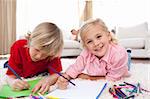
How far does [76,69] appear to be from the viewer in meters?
1.33

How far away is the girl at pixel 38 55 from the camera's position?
3.35 feet

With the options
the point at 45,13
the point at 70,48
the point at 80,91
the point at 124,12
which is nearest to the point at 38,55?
the point at 80,91

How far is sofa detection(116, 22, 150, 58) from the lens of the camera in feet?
11.6

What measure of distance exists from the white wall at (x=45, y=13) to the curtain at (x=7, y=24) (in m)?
0.10

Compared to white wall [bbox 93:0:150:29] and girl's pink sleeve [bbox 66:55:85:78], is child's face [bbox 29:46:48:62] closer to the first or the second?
girl's pink sleeve [bbox 66:55:85:78]

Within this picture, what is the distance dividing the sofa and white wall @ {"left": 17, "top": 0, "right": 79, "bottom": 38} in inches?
48.8

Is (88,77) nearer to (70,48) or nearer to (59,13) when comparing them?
(70,48)

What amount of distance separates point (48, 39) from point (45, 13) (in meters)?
4.02

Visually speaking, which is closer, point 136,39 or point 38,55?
point 38,55

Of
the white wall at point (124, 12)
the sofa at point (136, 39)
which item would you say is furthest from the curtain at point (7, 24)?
the sofa at point (136, 39)

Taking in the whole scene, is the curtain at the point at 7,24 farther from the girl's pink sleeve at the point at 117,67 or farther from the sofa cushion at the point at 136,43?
the girl's pink sleeve at the point at 117,67

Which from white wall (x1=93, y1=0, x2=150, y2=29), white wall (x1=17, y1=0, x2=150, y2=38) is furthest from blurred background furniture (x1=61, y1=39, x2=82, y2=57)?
white wall (x1=93, y1=0, x2=150, y2=29)

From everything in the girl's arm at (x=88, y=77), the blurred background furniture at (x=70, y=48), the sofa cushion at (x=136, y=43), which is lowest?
the blurred background furniture at (x=70, y=48)

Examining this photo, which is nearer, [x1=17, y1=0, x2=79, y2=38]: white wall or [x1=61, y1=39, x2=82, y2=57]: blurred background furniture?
[x1=61, y1=39, x2=82, y2=57]: blurred background furniture
